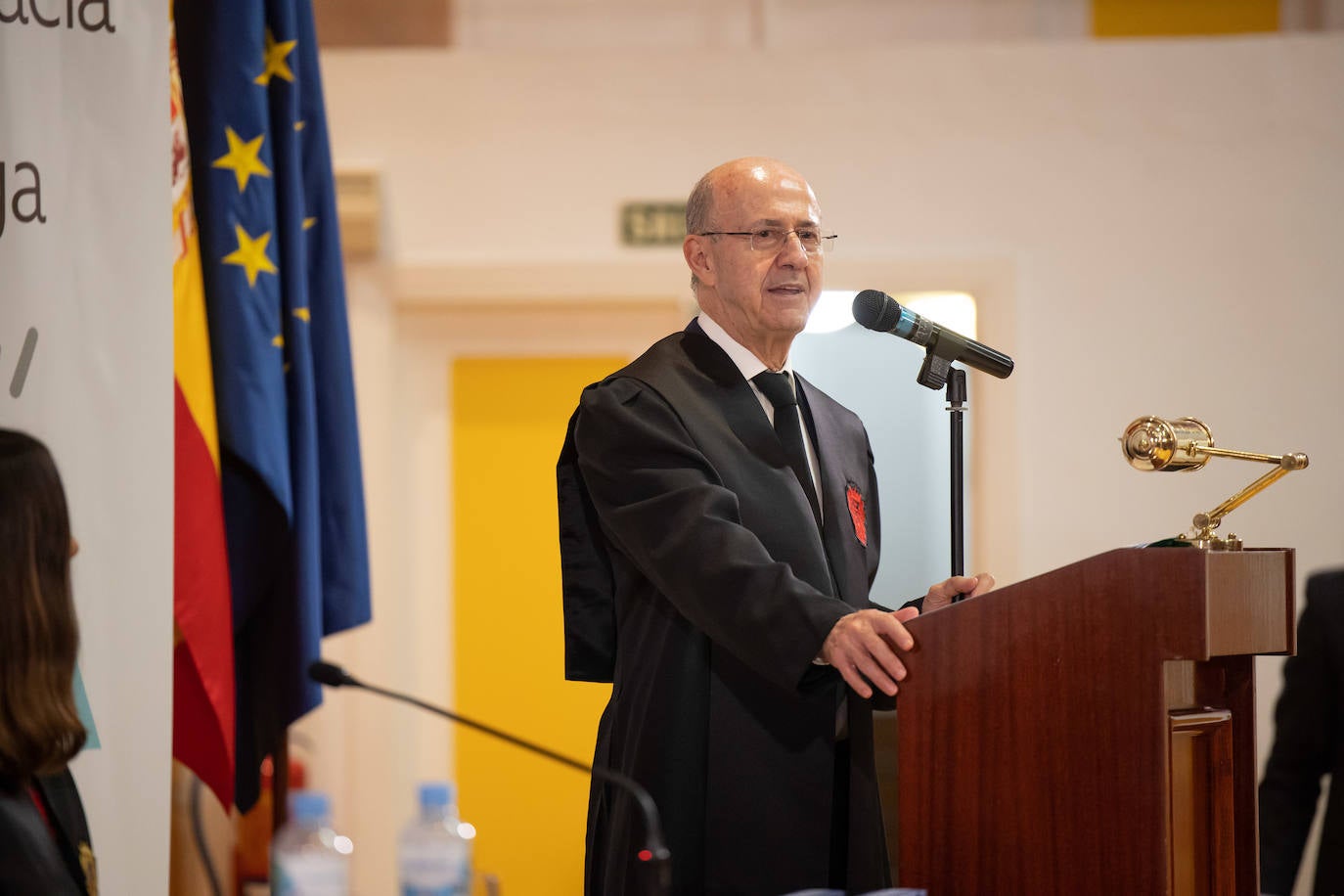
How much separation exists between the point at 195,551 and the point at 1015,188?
269cm

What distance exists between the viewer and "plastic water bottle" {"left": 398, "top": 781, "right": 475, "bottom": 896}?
42.4 inches

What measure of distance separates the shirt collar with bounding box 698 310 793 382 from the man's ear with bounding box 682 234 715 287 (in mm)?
61

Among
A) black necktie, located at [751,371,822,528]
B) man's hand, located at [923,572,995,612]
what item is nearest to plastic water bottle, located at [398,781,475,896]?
man's hand, located at [923,572,995,612]

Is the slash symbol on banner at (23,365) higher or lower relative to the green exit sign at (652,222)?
lower

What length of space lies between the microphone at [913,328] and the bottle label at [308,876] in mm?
883

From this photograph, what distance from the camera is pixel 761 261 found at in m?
1.86

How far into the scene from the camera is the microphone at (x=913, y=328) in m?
1.59

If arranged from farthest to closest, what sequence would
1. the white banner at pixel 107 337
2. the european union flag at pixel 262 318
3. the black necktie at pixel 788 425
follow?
the european union flag at pixel 262 318 → the white banner at pixel 107 337 → the black necktie at pixel 788 425

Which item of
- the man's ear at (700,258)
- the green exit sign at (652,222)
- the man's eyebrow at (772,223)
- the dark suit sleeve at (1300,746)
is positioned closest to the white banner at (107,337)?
the man's ear at (700,258)

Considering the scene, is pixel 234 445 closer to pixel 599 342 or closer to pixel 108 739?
pixel 108 739

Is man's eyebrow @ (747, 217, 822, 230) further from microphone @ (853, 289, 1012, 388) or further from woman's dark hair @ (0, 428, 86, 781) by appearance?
woman's dark hair @ (0, 428, 86, 781)

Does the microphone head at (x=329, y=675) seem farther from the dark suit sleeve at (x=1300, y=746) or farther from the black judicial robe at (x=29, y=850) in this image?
the dark suit sleeve at (x=1300, y=746)

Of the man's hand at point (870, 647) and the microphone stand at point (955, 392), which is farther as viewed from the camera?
the microphone stand at point (955, 392)

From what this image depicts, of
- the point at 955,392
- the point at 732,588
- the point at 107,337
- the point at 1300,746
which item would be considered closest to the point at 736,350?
the point at 955,392
